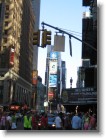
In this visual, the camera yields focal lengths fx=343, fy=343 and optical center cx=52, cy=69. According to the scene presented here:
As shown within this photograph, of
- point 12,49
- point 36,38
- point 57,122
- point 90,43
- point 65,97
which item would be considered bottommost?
point 57,122

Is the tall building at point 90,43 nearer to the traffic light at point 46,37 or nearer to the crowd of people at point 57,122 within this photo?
the crowd of people at point 57,122

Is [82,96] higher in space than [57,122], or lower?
higher

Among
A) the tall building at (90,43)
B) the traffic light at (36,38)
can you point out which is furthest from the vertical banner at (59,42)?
the tall building at (90,43)

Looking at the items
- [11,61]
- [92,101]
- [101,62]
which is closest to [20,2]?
[11,61]

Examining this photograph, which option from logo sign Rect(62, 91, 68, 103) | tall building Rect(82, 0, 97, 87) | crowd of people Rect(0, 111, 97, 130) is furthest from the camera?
tall building Rect(82, 0, 97, 87)

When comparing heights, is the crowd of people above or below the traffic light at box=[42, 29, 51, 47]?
below

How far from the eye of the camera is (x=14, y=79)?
4665 inches

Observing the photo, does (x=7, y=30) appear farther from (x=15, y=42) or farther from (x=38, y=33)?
(x=38, y=33)

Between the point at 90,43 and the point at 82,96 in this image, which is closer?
the point at 82,96

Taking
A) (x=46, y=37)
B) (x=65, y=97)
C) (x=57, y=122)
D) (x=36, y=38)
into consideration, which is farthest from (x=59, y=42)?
(x=65, y=97)

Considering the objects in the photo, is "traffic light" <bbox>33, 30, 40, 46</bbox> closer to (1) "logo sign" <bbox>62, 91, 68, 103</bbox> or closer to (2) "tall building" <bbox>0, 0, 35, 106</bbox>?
(1) "logo sign" <bbox>62, 91, 68, 103</bbox>

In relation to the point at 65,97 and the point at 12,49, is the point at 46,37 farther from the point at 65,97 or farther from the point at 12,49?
the point at 12,49

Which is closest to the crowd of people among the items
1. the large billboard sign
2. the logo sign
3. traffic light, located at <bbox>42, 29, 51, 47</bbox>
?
the large billboard sign

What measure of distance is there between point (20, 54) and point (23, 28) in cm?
1251
